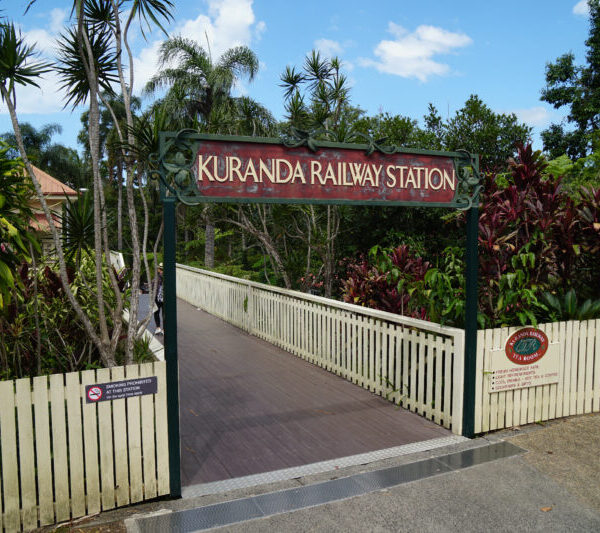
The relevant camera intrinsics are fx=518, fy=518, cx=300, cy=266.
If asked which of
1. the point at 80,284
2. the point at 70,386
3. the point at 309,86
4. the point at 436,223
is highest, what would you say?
the point at 309,86

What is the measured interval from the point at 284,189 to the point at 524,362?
3281 mm

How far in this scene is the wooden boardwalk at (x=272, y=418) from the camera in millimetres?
4945

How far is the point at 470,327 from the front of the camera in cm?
531

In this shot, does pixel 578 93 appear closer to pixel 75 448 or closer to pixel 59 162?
pixel 75 448

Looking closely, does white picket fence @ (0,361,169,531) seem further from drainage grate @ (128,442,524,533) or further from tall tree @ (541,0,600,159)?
tall tree @ (541,0,600,159)

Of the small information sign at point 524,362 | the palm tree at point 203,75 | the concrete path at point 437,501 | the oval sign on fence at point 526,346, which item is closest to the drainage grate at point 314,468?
the concrete path at point 437,501

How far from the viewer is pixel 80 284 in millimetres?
5836

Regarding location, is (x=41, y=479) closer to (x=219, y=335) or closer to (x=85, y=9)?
(x=85, y=9)

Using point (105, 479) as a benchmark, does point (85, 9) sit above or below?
above

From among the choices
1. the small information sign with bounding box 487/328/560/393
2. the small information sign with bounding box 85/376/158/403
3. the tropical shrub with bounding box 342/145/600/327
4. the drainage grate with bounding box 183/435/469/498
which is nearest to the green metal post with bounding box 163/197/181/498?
the small information sign with bounding box 85/376/158/403

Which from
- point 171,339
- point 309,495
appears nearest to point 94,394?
point 171,339

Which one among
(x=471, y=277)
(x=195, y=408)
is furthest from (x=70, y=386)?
(x=471, y=277)

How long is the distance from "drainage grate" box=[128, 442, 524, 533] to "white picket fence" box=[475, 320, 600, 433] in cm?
55

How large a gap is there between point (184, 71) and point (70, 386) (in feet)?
72.9
